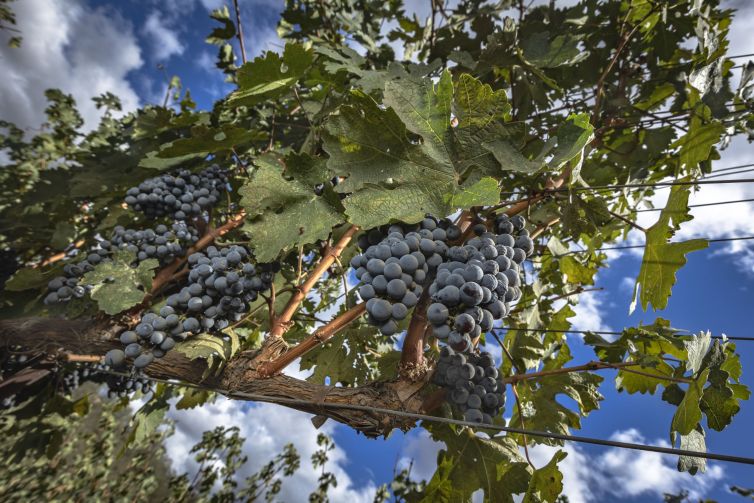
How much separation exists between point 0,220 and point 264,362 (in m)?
3.19

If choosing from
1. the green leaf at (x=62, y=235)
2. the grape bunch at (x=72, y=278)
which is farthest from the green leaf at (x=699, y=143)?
the green leaf at (x=62, y=235)

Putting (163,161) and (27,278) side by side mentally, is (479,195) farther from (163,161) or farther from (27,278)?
(27,278)

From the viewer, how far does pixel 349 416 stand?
1.23m

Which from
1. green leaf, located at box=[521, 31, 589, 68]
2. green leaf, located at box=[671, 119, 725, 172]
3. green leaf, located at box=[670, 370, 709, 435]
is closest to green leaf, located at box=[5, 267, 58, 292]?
green leaf, located at box=[521, 31, 589, 68]

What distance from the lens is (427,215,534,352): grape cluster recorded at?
0.94 meters

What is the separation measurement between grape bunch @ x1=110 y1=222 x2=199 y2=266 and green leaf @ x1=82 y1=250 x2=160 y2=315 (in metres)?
0.12

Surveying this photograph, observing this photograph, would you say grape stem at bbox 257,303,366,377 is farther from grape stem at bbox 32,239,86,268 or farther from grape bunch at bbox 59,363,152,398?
grape stem at bbox 32,239,86,268

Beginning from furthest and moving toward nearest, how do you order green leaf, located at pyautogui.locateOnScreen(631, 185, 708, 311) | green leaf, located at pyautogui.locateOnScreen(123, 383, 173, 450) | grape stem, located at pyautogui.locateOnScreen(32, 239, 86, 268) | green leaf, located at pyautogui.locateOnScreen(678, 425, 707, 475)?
grape stem, located at pyautogui.locateOnScreen(32, 239, 86, 268), green leaf, located at pyautogui.locateOnScreen(123, 383, 173, 450), green leaf, located at pyautogui.locateOnScreen(631, 185, 708, 311), green leaf, located at pyautogui.locateOnScreen(678, 425, 707, 475)

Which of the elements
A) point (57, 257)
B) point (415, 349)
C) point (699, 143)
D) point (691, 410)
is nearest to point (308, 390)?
point (415, 349)

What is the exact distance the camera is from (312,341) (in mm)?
1316

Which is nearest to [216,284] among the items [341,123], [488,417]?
[341,123]

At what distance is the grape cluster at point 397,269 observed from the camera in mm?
1005

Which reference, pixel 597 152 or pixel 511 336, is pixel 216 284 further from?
pixel 597 152

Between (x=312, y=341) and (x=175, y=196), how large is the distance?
139cm
